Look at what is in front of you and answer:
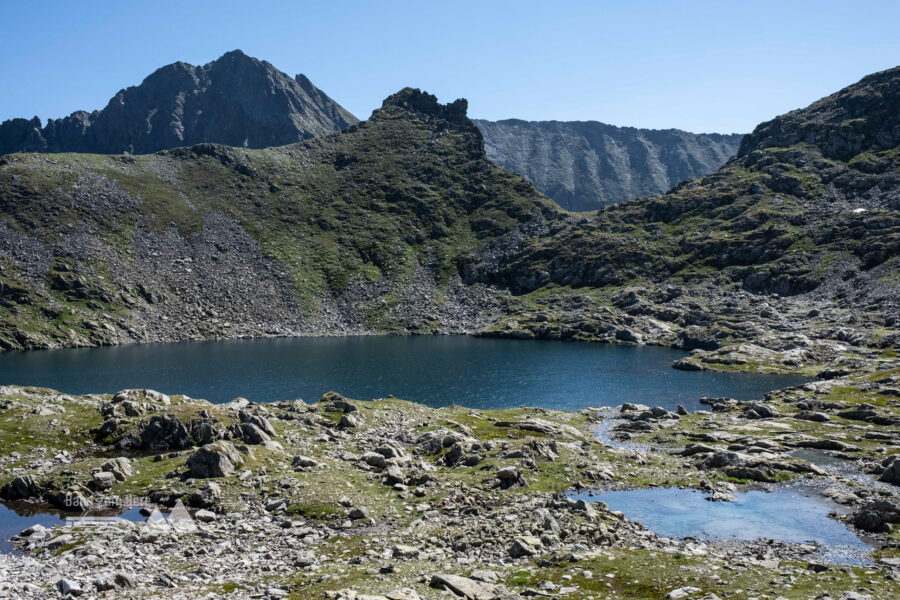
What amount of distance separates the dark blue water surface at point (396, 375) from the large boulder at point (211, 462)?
58476 mm

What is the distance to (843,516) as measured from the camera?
153 ft

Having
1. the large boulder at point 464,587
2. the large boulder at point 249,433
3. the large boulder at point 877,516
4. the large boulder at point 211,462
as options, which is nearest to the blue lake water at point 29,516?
the large boulder at point 211,462

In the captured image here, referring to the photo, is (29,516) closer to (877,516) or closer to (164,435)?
(164,435)

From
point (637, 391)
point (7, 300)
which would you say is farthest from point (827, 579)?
point (7, 300)

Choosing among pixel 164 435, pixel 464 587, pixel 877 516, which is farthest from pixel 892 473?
pixel 164 435

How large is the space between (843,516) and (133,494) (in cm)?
5478

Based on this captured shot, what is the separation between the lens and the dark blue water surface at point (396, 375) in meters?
116

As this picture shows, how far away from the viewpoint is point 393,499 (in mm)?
45938

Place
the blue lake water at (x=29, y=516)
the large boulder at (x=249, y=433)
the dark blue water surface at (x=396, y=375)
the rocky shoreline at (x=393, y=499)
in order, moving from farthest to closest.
Answer: the dark blue water surface at (x=396, y=375) → the large boulder at (x=249, y=433) → the blue lake water at (x=29, y=516) → the rocky shoreline at (x=393, y=499)

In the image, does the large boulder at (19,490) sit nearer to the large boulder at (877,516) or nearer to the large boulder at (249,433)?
the large boulder at (249,433)

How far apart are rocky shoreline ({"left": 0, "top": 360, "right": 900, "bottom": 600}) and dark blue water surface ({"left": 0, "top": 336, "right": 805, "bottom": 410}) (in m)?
37.2

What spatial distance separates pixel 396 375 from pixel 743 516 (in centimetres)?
9908

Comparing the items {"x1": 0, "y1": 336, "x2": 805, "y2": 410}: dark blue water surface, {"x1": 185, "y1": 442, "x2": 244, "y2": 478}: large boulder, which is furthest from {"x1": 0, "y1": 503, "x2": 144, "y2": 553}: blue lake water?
{"x1": 0, "y1": 336, "x2": 805, "y2": 410}: dark blue water surface

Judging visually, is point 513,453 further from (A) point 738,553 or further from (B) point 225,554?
(B) point 225,554
